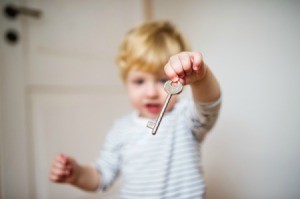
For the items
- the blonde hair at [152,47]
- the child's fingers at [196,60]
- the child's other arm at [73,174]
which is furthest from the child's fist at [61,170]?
the child's fingers at [196,60]

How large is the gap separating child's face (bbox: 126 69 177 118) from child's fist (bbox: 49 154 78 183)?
0.57ft

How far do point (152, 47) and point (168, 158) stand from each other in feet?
0.68

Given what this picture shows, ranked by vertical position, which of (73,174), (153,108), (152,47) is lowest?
(73,174)

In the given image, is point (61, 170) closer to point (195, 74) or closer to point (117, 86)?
point (195, 74)

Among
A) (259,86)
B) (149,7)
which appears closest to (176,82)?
(259,86)

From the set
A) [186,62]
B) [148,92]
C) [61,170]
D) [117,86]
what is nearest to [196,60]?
[186,62]

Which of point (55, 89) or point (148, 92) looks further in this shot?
point (55, 89)

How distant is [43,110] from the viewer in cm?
82

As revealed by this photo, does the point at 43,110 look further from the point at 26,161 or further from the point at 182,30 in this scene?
the point at 182,30

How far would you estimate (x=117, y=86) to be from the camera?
1018 mm

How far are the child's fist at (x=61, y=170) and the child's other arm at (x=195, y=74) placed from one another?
27 centimetres

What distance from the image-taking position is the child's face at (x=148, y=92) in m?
0.47

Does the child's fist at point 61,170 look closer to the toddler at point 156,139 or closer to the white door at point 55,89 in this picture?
the toddler at point 156,139

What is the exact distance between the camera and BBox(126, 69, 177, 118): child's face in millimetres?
472
